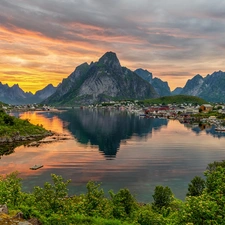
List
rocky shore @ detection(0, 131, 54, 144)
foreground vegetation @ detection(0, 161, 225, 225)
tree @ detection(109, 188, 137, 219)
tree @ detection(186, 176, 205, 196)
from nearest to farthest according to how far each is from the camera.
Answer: foreground vegetation @ detection(0, 161, 225, 225), tree @ detection(109, 188, 137, 219), tree @ detection(186, 176, 205, 196), rocky shore @ detection(0, 131, 54, 144)

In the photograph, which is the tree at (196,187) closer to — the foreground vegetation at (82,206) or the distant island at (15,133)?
the foreground vegetation at (82,206)

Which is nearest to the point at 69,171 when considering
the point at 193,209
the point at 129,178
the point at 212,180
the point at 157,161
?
the point at 129,178

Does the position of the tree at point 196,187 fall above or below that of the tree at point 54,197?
below

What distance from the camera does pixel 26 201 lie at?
1272 inches

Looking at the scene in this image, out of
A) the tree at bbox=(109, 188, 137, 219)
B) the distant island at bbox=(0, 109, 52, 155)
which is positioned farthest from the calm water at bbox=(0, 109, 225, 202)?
the tree at bbox=(109, 188, 137, 219)

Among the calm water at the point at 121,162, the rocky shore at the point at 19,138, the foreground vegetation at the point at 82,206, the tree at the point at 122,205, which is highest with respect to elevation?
the foreground vegetation at the point at 82,206

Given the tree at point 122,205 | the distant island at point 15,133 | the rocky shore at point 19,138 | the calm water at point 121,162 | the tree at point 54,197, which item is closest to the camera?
the tree at point 54,197

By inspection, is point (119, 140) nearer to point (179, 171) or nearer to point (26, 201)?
point (179, 171)

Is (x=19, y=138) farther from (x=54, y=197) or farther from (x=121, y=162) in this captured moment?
(x=54, y=197)

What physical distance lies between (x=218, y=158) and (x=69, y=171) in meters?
58.3

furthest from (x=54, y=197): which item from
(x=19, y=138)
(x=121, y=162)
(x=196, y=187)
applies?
(x=19, y=138)

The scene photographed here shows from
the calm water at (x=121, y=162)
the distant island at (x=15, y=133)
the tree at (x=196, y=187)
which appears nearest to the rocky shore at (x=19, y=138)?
the distant island at (x=15, y=133)

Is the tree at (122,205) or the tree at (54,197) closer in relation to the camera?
the tree at (54,197)

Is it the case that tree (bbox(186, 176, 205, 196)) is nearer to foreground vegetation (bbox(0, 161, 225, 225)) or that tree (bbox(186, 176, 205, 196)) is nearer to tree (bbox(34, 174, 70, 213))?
foreground vegetation (bbox(0, 161, 225, 225))
